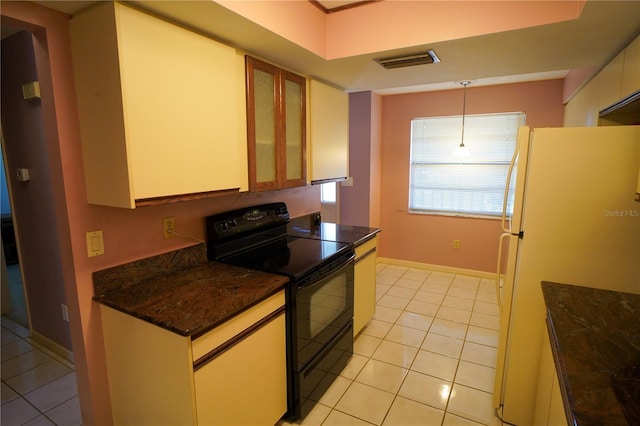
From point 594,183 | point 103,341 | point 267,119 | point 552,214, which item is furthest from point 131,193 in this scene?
point 594,183

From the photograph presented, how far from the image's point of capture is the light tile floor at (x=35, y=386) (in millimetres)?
2062

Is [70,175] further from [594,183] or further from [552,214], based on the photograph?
[594,183]

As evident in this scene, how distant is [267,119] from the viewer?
6.98ft

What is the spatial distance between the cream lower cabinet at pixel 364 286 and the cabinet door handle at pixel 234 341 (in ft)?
3.34

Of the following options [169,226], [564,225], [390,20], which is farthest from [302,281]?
[390,20]

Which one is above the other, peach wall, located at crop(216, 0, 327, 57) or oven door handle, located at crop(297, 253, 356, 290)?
peach wall, located at crop(216, 0, 327, 57)

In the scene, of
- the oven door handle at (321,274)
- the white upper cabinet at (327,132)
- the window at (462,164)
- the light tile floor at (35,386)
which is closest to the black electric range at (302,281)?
the oven door handle at (321,274)

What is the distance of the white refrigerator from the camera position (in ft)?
5.55

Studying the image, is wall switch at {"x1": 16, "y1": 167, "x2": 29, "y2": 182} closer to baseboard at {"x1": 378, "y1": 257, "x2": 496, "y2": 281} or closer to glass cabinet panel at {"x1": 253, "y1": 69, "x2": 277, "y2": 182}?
glass cabinet panel at {"x1": 253, "y1": 69, "x2": 277, "y2": 182}

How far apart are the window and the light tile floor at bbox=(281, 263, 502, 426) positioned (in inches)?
43.7

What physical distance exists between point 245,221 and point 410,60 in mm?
1458

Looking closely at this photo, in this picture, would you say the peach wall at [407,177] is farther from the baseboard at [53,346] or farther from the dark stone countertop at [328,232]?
the baseboard at [53,346]

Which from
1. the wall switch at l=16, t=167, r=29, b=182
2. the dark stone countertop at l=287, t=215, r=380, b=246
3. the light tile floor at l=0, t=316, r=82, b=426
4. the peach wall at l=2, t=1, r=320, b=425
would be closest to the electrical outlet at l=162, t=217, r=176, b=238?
the peach wall at l=2, t=1, r=320, b=425

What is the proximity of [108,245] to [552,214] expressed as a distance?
2.24 meters
